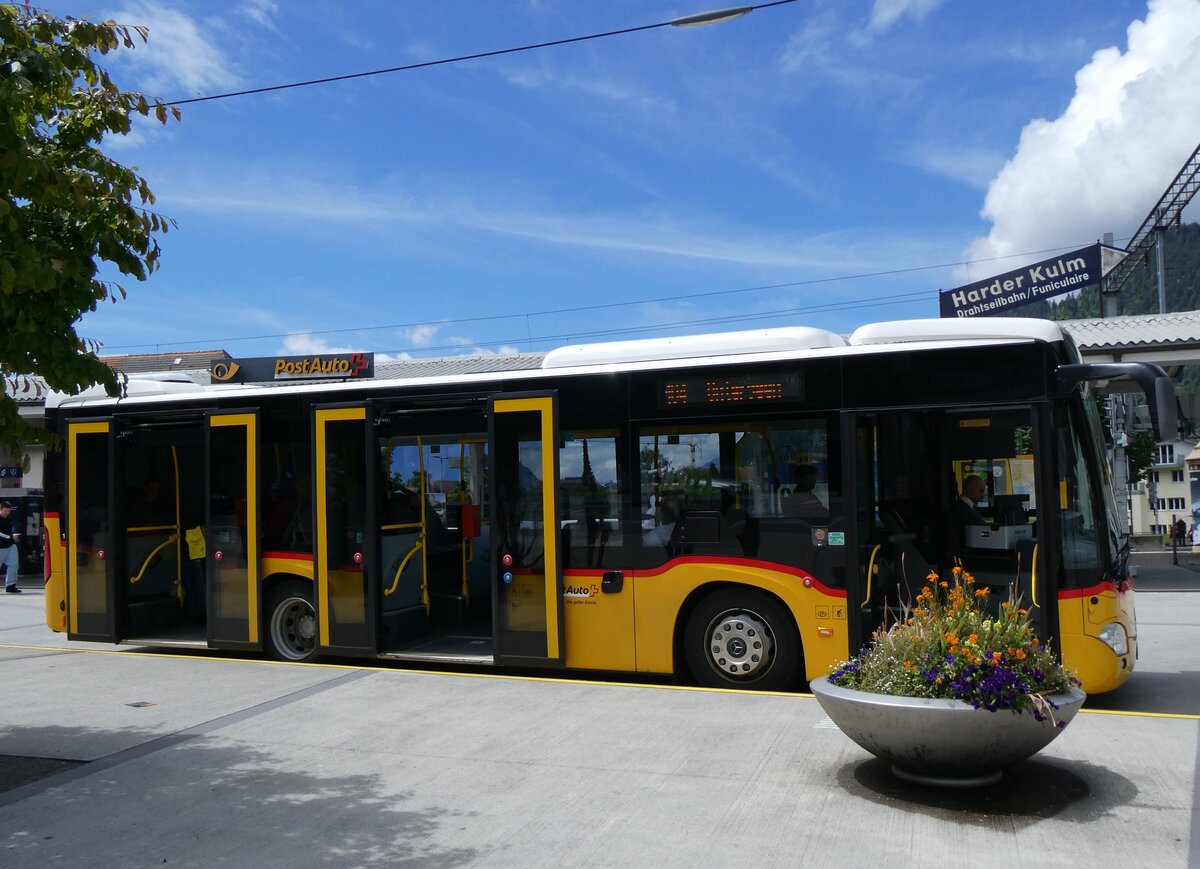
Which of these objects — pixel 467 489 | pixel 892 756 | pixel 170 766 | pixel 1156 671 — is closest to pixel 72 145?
pixel 170 766

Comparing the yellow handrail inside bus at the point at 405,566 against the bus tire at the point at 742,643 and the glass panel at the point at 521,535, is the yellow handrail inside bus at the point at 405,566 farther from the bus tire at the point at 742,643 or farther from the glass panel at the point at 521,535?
the bus tire at the point at 742,643

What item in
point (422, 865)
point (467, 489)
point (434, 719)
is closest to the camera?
point (422, 865)

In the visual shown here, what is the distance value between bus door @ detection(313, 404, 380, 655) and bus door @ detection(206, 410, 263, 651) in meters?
0.80

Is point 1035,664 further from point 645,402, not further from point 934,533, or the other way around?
point 645,402

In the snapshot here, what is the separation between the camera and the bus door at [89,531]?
442 inches

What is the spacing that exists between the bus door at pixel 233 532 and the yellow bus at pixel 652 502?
0.03 meters

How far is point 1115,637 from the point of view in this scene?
7.63 metres

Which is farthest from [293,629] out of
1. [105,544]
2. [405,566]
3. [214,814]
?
[214,814]

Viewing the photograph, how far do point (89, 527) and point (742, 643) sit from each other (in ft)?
24.2

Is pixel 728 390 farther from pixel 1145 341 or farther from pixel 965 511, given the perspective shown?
pixel 1145 341

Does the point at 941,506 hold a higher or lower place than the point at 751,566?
higher

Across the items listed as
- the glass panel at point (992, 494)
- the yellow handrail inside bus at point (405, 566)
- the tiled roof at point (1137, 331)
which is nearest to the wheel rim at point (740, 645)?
the glass panel at point (992, 494)

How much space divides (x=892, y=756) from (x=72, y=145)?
577 centimetres

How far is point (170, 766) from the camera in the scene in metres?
6.59
